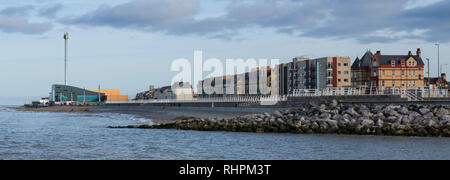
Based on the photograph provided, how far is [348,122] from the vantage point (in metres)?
40.5

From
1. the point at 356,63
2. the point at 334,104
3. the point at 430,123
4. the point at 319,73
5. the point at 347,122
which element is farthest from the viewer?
the point at 356,63

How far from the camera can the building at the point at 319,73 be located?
119812 millimetres

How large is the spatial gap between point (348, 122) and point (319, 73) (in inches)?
3305

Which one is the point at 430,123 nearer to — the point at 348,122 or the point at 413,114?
the point at 413,114

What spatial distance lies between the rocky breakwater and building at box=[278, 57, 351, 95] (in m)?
66.4

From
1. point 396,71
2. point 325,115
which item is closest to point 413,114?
point 325,115

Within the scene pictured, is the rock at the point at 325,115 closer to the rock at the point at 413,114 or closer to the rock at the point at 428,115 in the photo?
the rock at the point at 413,114

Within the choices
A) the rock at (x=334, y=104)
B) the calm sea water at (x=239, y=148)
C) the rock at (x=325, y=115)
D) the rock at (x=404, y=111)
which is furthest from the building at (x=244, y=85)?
the calm sea water at (x=239, y=148)

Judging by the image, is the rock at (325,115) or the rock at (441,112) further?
the rock at (325,115)

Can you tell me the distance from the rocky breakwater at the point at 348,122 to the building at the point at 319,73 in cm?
6645
